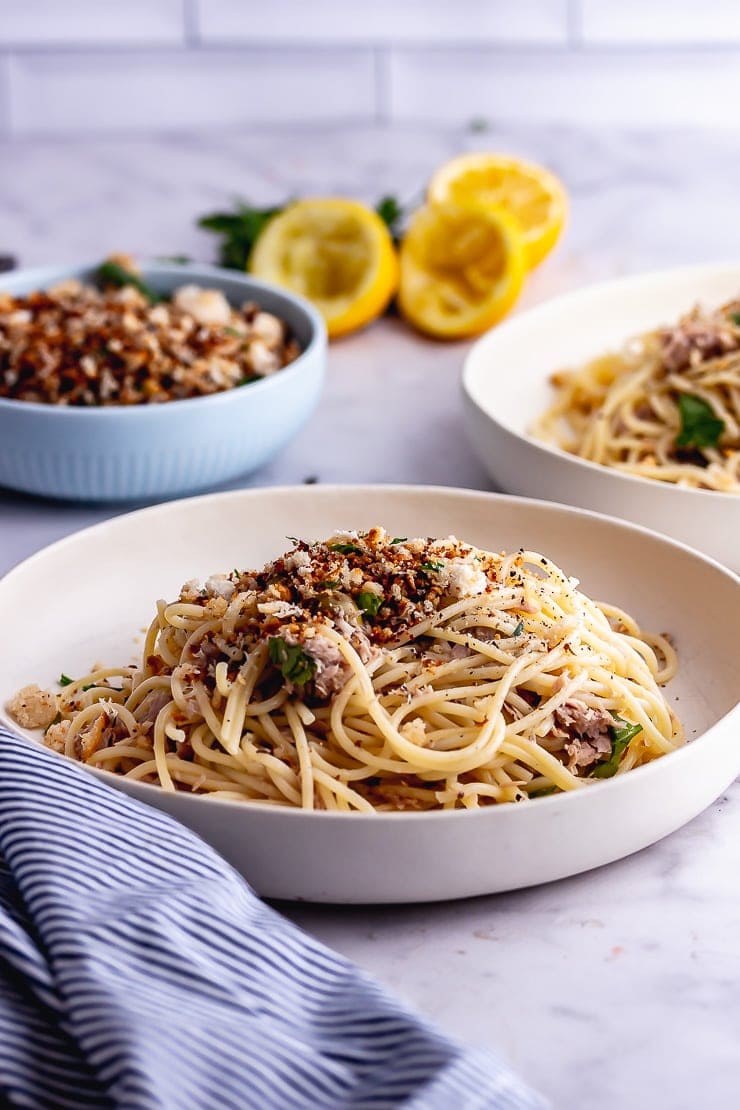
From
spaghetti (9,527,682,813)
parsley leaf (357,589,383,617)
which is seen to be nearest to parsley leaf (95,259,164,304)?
spaghetti (9,527,682,813)

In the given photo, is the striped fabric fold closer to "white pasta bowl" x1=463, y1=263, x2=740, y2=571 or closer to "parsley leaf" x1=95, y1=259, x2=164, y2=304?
"white pasta bowl" x1=463, y1=263, x2=740, y2=571

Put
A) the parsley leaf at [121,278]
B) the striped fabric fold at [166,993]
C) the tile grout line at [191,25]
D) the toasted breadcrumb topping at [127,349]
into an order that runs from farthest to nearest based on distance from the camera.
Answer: the tile grout line at [191,25], the parsley leaf at [121,278], the toasted breadcrumb topping at [127,349], the striped fabric fold at [166,993]

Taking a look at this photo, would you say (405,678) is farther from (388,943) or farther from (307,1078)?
(307,1078)

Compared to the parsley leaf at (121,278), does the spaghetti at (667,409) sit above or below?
below

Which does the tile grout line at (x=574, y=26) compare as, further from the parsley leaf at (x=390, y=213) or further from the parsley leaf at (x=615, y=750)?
the parsley leaf at (x=615, y=750)

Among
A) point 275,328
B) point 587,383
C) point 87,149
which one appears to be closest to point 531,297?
point 587,383

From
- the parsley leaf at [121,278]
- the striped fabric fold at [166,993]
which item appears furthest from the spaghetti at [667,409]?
the striped fabric fold at [166,993]

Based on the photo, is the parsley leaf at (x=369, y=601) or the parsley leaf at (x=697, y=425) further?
the parsley leaf at (x=697, y=425)

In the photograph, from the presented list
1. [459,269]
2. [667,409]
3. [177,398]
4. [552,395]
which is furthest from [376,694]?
[459,269]
